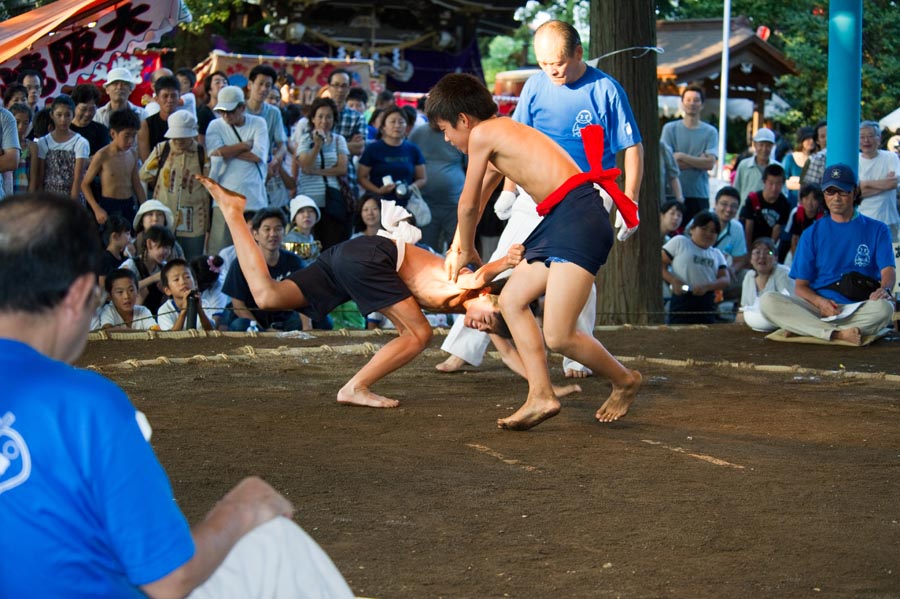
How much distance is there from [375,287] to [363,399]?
458 millimetres

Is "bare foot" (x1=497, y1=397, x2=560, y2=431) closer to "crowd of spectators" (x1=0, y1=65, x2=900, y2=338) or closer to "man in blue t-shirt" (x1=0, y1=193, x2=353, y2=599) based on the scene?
"man in blue t-shirt" (x1=0, y1=193, x2=353, y2=599)

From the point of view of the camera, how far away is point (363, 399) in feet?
15.7

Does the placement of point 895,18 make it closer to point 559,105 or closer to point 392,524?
point 559,105

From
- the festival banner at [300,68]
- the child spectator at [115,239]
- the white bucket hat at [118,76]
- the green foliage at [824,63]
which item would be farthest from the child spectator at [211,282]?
the green foliage at [824,63]

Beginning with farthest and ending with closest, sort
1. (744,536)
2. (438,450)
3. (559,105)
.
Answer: (559,105) → (438,450) → (744,536)

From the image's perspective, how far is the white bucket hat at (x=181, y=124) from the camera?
728 cm

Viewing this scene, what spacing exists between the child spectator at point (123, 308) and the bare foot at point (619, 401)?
3167 mm

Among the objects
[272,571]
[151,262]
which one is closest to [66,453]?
[272,571]

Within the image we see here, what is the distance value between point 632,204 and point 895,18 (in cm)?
1707

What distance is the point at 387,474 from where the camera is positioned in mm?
3662

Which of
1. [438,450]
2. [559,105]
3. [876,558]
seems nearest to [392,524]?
[438,450]

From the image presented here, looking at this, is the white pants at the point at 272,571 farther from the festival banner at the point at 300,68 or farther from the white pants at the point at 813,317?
the festival banner at the point at 300,68

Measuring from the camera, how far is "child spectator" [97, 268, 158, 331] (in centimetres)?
666

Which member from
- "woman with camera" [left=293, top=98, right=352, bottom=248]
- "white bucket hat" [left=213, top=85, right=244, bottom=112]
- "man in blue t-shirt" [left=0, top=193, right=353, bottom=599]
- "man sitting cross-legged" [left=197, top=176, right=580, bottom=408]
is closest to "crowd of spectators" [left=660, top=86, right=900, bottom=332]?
"woman with camera" [left=293, top=98, right=352, bottom=248]
